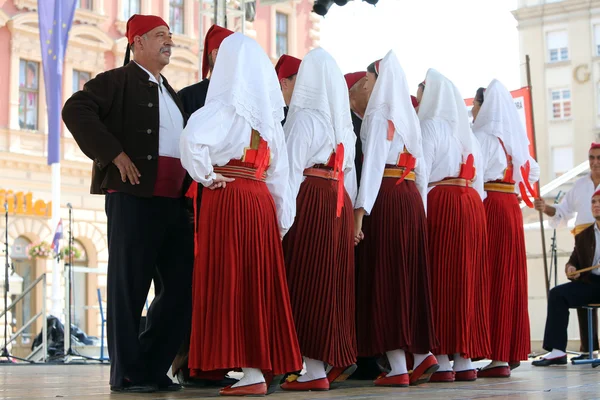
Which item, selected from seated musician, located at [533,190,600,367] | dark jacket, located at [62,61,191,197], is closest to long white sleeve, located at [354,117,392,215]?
dark jacket, located at [62,61,191,197]

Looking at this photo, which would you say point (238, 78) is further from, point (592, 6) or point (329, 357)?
point (592, 6)

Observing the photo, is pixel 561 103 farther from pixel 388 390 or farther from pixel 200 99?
pixel 388 390

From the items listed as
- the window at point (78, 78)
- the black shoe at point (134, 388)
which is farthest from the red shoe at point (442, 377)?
the window at point (78, 78)

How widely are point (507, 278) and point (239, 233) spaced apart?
7.68 ft

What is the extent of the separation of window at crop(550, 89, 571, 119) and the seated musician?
28407 mm

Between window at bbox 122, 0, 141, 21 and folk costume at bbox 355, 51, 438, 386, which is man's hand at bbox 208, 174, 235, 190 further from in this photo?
window at bbox 122, 0, 141, 21

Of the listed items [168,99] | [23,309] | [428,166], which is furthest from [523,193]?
[23,309]

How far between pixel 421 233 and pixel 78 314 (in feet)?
52.3

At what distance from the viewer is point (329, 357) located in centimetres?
438

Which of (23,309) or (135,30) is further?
(23,309)

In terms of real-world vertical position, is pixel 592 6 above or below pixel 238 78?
above

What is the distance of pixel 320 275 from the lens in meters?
4.51

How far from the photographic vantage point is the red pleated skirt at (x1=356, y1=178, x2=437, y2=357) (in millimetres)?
4820

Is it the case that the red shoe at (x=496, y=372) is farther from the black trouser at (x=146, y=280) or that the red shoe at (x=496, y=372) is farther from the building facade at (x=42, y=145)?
the building facade at (x=42, y=145)
